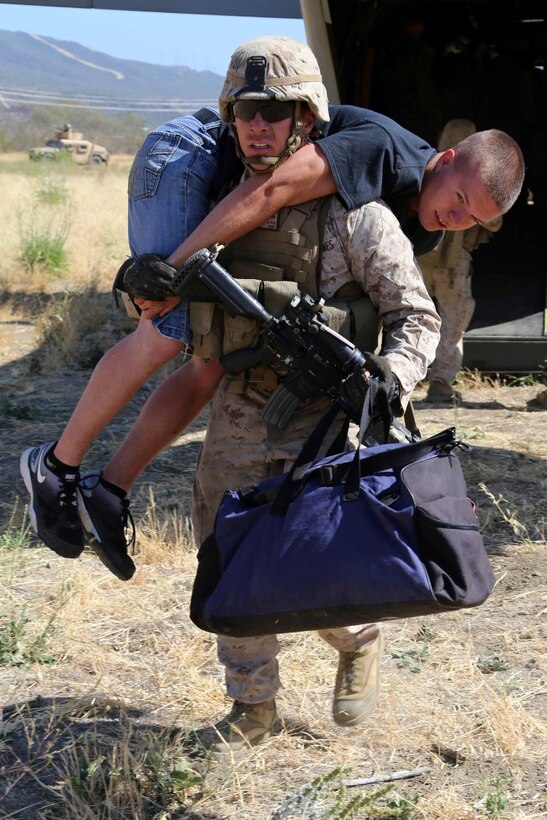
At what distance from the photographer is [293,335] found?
2945 mm

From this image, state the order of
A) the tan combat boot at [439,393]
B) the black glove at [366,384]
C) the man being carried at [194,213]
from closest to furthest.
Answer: the black glove at [366,384] → the man being carried at [194,213] → the tan combat boot at [439,393]

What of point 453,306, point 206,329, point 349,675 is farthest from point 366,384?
point 453,306

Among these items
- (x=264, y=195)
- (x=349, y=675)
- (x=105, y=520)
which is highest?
(x=264, y=195)

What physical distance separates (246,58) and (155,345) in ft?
2.59

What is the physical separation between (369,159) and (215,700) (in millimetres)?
1786

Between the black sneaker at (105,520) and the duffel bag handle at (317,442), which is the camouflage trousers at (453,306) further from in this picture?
the duffel bag handle at (317,442)

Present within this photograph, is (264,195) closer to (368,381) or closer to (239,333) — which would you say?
(239,333)

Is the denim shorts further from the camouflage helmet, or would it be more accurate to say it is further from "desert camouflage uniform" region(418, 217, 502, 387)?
"desert camouflage uniform" region(418, 217, 502, 387)

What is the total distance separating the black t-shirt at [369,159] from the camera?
2.95 metres

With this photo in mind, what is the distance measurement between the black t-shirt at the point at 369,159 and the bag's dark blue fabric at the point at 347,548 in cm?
70

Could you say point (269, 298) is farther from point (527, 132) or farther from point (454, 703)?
point (527, 132)

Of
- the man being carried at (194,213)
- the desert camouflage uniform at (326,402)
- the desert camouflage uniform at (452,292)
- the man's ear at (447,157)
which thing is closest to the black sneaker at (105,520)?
the man being carried at (194,213)

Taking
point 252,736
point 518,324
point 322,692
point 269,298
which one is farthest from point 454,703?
point 518,324

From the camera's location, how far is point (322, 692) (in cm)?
382
